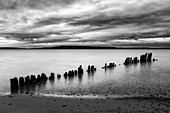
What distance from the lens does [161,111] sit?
508 inches

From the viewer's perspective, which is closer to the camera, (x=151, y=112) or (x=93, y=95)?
(x=151, y=112)

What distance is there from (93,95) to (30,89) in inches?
347

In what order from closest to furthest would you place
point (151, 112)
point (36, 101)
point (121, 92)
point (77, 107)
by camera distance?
point (151, 112)
point (77, 107)
point (36, 101)
point (121, 92)

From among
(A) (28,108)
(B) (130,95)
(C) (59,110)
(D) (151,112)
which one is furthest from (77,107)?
(B) (130,95)

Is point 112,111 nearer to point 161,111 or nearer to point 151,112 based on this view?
point 151,112

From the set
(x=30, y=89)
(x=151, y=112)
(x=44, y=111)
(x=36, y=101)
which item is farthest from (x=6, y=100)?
(x=151, y=112)

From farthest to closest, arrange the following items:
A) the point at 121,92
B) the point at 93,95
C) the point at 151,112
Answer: the point at 121,92 → the point at 93,95 → the point at 151,112

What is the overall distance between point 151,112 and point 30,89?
16.0 meters

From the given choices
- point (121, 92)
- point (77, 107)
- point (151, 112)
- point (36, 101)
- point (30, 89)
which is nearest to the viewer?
point (151, 112)

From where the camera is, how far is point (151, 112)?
12.6 m

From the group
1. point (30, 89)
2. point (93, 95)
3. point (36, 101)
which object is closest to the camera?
point (36, 101)

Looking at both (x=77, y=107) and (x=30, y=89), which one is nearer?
(x=77, y=107)

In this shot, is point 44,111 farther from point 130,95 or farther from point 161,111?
point 130,95

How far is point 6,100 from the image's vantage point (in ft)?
50.7
